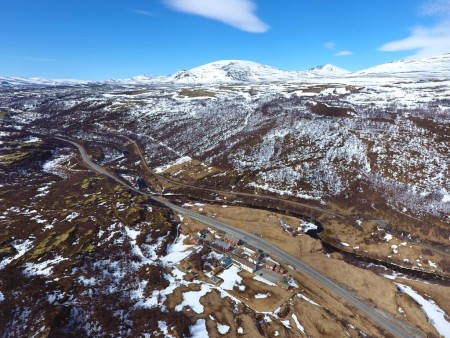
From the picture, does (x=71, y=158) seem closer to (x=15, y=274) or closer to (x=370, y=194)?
(x=15, y=274)

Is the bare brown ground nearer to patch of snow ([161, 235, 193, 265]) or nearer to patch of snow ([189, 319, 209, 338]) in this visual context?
patch of snow ([161, 235, 193, 265])

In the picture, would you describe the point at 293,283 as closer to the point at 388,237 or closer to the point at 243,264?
the point at 243,264

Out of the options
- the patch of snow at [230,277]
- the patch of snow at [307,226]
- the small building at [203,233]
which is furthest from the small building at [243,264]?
the patch of snow at [307,226]

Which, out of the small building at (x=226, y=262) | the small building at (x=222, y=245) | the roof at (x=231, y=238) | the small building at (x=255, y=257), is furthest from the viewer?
the roof at (x=231, y=238)

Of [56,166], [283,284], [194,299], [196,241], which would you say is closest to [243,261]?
[283,284]

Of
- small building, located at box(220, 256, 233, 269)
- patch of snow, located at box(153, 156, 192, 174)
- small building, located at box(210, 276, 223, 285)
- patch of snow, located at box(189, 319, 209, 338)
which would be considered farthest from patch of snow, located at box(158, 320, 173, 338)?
patch of snow, located at box(153, 156, 192, 174)

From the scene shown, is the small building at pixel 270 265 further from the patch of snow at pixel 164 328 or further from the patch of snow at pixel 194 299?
the patch of snow at pixel 164 328
